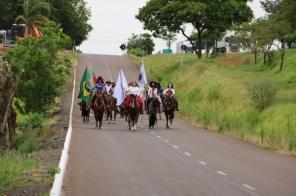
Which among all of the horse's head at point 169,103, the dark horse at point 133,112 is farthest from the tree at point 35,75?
the dark horse at point 133,112

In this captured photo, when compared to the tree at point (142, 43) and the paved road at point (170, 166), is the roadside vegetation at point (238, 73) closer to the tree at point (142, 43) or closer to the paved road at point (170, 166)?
the paved road at point (170, 166)

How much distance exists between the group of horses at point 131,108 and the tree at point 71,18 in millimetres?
82676

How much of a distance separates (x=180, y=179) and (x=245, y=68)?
48.5m

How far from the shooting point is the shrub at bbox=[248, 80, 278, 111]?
41.1 m

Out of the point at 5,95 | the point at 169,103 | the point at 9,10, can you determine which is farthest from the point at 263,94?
the point at 9,10

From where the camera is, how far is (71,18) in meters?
128

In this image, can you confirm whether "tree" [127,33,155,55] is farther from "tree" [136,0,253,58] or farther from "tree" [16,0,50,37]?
"tree" [136,0,253,58]

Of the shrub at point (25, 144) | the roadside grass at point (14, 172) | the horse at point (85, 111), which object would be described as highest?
the horse at point (85, 111)

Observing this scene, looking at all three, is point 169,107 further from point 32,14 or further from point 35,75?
point 32,14

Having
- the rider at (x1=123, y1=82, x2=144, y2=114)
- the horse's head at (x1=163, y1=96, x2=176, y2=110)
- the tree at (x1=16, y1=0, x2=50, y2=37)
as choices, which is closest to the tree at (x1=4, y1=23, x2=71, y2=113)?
the horse's head at (x1=163, y1=96, x2=176, y2=110)

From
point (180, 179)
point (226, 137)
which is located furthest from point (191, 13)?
point (180, 179)

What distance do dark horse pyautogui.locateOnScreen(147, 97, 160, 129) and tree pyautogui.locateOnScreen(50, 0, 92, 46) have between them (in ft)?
282

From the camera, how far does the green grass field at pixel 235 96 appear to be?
3253 centimetres

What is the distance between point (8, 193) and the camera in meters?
14.0
